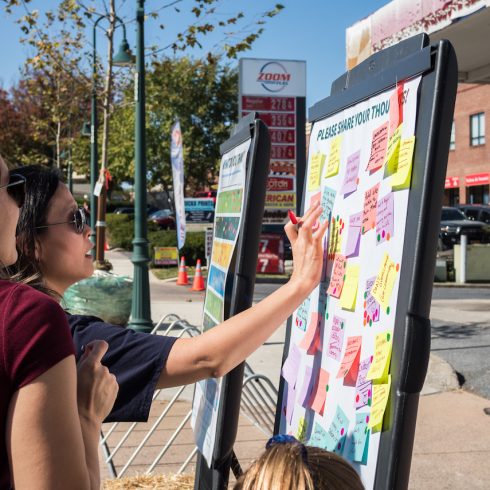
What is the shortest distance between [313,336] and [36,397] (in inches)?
52.5

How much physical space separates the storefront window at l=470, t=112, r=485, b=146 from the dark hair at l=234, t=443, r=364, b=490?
145 ft

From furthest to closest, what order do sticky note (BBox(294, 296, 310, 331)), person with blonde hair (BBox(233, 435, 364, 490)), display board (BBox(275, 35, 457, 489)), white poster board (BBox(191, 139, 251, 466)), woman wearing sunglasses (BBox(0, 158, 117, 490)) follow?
white poster board (BBox(191, 139, 251, 466)), sticky note (BBox(294, 296, 310, 331)), display board (BBox(275, 35, 457, 489)), person with blonde hair (BBox(233, 435, 364, 490)), woman wearing sunglasses (BBox(0, 158, 117, 490))

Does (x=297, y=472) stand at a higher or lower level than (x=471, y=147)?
lower

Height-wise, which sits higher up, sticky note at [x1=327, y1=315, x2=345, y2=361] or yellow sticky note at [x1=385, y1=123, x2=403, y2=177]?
yellow sticky note at [x1=385, y1=123, x2=403, y2=177]

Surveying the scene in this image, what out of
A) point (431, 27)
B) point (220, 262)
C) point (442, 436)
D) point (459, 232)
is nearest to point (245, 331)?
point (220, 262)

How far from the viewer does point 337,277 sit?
7.66ft

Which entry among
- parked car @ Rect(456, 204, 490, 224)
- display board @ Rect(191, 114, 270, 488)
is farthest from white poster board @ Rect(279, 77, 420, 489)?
parked car @ Rect(456, 204, 490, 224)

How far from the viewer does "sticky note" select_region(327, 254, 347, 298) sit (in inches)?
90.5

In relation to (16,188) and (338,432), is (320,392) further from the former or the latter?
(16,188)

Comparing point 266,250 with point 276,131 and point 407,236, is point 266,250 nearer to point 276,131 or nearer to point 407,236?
point 276,131

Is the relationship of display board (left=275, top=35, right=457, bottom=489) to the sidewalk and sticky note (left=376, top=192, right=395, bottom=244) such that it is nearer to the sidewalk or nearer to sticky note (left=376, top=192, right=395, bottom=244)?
sticky note (left=376, top=192, right=395, bottom=244)

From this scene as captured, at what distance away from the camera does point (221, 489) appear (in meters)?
3.01

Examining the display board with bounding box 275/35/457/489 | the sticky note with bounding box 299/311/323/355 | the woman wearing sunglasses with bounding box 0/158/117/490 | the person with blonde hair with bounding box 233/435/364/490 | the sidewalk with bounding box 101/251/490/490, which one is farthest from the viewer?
the sidewalk with bounding box 101/251/490/490

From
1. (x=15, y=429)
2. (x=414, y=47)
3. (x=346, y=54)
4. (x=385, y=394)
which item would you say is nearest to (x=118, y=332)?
(x=385, y=394)
